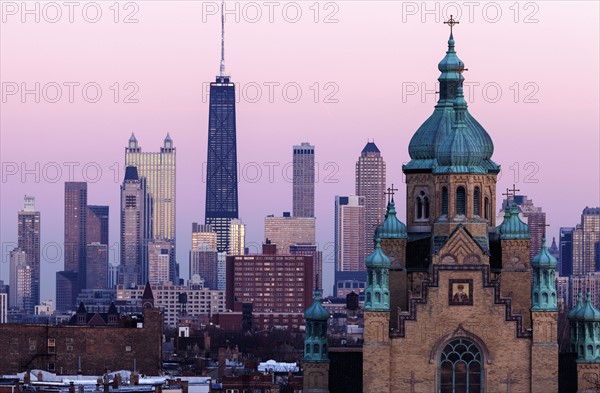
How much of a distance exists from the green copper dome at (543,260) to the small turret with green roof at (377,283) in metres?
5.77

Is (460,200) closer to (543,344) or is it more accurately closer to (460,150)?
(460,150)

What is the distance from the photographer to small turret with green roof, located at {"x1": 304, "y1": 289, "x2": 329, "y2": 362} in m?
125

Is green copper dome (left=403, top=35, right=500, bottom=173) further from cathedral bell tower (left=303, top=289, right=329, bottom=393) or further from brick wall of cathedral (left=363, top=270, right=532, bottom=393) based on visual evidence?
cathedral bell tower (left=303, top=289, right=329, bottom=393)

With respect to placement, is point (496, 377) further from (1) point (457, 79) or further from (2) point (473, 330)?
(1) point (457, 79)

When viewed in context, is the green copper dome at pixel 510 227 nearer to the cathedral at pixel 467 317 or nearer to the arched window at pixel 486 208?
the cathedral at pixel 467 317

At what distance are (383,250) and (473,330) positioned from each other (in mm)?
5513

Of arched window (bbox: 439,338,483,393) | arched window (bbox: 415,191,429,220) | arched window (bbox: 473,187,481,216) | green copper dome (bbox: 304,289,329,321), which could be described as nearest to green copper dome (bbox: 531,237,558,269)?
arched window (bbox: 473,187,481,216)

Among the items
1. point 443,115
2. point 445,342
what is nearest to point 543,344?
point 445,342

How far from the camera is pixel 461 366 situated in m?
122

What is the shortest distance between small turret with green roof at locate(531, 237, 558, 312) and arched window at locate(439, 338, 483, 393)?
10.1 feet

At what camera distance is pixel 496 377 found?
12175 centimetres

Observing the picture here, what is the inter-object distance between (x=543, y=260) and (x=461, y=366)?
5.42 metres

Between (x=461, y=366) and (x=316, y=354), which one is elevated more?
(x=316, y=354)

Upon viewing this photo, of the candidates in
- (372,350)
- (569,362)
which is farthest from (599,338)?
(372,350)
